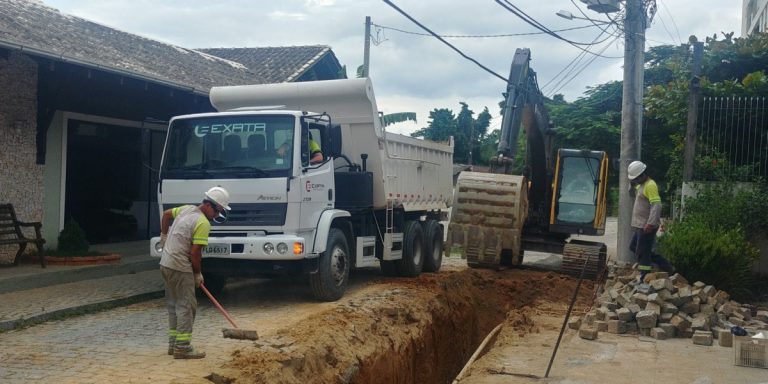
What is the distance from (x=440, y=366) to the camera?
1079cm

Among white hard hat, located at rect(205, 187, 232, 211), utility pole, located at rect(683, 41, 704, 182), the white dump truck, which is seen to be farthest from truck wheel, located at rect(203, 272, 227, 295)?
utility pole, located at rect(683, 41, 704, 182)

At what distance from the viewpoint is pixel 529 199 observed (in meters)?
15.2

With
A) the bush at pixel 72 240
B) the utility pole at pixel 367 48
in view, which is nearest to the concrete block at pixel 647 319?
the bush at pixel 72 240

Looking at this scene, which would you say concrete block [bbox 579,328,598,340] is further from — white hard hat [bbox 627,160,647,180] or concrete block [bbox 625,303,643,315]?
white hard hat [bbox 627,160,647,180]

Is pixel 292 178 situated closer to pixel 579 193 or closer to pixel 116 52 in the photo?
pixel 116 52

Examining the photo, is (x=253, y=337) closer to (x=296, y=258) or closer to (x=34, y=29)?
(x=296, y=258)

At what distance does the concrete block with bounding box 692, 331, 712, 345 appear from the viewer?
806cm

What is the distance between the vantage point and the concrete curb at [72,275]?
9.82 metres

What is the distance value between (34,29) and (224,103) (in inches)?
133

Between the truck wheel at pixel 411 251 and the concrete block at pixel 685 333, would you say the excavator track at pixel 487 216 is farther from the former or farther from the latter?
the concrete block at pixel 685 333

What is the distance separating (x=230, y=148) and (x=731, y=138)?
944 cm

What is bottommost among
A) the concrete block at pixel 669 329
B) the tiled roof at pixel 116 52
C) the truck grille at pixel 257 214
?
the concrete block at pixel 669 329

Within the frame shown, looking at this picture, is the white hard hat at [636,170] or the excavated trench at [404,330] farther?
the white hard hat at [636,170]

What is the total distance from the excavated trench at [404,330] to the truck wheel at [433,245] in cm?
31
